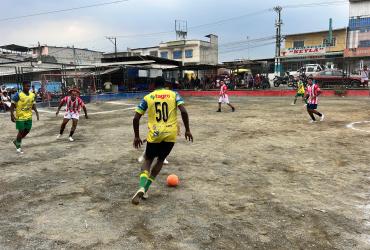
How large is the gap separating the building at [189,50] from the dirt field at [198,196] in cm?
5285

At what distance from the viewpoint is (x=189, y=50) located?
63.2m

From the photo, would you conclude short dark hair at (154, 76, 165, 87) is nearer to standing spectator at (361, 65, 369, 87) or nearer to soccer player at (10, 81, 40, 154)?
soccer player at (10, 81, 40, 154)

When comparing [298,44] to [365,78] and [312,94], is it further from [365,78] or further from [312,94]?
[312,94]

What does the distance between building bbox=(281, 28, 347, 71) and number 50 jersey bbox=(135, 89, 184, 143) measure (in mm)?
42294

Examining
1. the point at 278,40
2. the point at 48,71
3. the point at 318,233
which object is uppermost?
the point at 278,40

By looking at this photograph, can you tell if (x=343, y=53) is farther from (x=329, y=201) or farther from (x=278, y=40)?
(x=329, y=201)

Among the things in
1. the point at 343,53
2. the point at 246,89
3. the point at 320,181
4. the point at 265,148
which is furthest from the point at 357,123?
the point at 343,53

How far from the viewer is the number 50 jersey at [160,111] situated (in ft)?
17.2

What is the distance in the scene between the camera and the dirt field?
4191 millimetres

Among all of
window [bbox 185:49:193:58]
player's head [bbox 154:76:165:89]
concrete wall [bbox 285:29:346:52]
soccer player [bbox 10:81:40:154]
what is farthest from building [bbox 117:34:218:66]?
player's head [bbox 154:76:165:89]

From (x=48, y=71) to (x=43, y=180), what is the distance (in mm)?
28999

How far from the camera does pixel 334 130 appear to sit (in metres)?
11.6

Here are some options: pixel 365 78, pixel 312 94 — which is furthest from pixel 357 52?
pixel 312 94

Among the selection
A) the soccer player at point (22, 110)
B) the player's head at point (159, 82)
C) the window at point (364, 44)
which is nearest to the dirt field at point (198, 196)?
the soccer player at point (22, 110)
